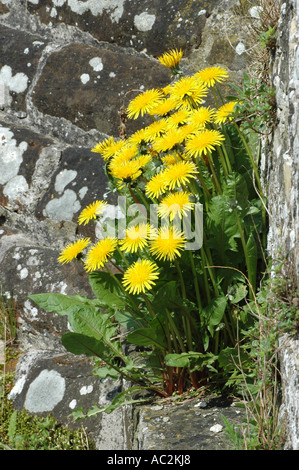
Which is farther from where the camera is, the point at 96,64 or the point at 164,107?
the point at 96,64

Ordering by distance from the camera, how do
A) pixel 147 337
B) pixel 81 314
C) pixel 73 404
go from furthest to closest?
pixel 73 404, pixel 81 314, pixel 147 337

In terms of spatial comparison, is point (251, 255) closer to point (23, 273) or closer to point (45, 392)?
point (45, 392)

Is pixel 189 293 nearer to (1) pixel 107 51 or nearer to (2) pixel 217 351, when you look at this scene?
(2) pixel 217 351

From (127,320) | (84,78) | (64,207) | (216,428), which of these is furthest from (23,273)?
(216,428)

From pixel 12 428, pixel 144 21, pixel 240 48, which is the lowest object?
pixel 12 428

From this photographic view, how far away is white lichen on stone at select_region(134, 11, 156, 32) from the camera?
131 inches

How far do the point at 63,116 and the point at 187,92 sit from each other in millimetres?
1713

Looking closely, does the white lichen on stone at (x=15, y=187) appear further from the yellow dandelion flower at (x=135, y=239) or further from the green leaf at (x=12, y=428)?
the yellow dandelion flower at (x=135, y=239)

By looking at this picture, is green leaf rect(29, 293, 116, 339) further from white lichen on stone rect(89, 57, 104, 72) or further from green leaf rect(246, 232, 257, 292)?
white lichen on stone rect(89, 57, 104, 72)

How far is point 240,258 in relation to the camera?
226cm

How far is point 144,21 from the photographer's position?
3.37 m

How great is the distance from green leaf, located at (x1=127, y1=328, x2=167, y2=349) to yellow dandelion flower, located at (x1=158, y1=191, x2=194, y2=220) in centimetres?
47

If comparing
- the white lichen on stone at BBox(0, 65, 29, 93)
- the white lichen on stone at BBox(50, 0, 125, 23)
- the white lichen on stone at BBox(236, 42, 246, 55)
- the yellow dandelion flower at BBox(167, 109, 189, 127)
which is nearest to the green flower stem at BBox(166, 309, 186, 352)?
the yellow dandelion flower at BBox(167, 109, 189, 127)
